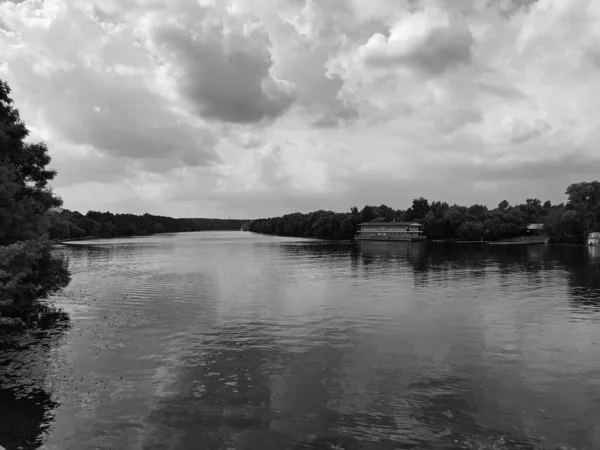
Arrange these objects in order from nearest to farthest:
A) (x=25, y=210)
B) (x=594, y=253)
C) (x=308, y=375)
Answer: (x=308, y=375), (x=25, y=210), (x=594, y=253)

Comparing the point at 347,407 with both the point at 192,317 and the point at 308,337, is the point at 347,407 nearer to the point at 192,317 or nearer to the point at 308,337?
the point at 308,337

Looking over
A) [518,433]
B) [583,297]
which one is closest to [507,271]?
[583,297]

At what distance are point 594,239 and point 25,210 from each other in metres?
180

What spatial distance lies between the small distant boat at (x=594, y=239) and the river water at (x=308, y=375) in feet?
424

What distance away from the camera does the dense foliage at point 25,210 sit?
3272 cm

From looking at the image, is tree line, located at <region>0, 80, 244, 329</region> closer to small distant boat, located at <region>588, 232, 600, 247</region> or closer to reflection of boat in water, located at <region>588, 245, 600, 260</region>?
reflection of boat in water, located at <region>588, 245, 600, 260</region>

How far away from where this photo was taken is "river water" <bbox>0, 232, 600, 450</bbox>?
1803cm

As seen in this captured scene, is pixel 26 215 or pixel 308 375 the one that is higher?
pixel 26 215

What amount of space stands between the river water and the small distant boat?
129 m

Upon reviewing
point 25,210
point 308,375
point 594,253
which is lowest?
point 308,375

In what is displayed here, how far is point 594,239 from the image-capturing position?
15825 cm

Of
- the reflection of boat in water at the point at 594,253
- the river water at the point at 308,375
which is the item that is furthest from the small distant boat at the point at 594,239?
the river water at the point at 308,375

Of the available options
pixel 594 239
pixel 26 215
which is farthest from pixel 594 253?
pixel 26 215

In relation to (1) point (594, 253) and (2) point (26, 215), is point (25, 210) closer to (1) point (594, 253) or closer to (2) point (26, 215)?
(2) point (26, 215)
